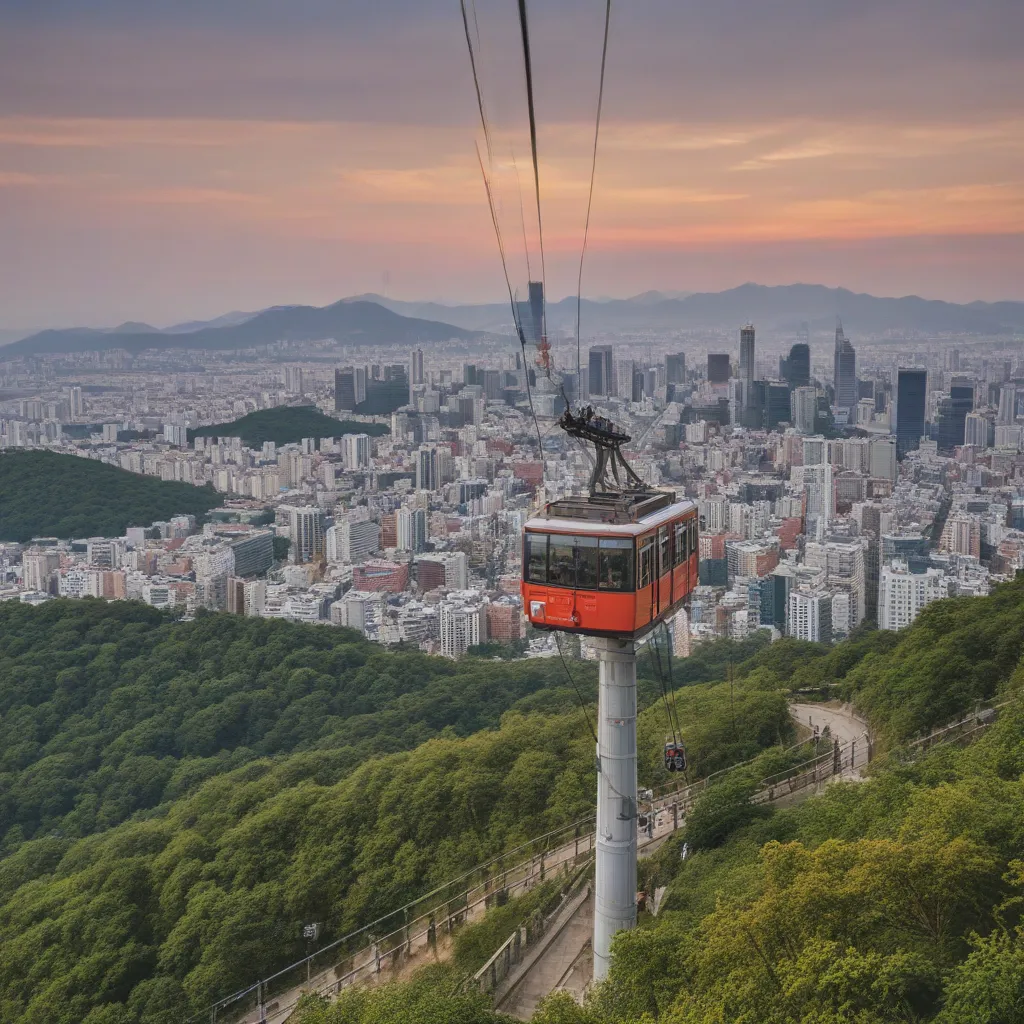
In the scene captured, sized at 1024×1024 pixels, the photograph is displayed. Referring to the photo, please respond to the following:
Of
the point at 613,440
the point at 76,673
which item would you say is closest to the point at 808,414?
the point at 76,673

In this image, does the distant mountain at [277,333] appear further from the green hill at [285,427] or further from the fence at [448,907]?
the fence at [448,907]

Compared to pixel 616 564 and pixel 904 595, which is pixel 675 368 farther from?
pixel 616 564

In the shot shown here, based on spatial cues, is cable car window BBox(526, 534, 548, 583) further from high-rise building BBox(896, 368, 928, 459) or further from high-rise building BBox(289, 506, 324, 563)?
high-rise building BBox(896, 368, 928, 459)

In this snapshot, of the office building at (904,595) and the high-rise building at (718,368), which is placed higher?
the high-rise building at (718,368)

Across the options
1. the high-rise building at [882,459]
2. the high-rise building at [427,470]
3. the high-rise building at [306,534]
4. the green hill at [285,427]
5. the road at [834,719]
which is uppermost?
the road at [834,719]

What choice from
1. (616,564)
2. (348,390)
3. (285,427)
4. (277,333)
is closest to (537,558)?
(616,564)

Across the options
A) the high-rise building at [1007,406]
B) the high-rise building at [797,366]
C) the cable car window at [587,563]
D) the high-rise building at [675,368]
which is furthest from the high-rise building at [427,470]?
the cable car window at [587,563]

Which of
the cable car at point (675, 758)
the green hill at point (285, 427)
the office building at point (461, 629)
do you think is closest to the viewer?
the cable car at point (675, 758)
